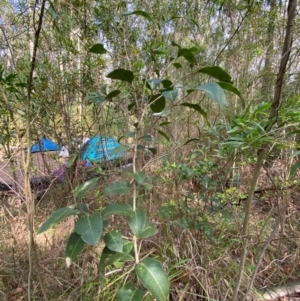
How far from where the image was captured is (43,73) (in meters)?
1.44

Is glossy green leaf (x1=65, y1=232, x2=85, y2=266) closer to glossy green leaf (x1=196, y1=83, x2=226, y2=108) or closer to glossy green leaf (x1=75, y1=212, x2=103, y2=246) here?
glossy green leaf (x1=75, y1=212, x2=103, y2=246)

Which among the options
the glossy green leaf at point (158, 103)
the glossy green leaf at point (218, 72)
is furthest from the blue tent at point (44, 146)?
the glossy green leaf at point (218, 72)

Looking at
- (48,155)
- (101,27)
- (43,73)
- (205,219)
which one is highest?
(101,27)

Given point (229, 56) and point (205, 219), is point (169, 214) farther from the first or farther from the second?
point (229, 56)

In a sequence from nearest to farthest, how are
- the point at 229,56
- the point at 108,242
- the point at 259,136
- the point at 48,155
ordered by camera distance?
the point at 108,242
the point at 259,136
the point at 48,155
the point at 229,56

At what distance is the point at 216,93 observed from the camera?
526mm

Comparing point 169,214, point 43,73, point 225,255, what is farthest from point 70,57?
point 225,255

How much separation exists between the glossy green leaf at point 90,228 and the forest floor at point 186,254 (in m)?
0.53

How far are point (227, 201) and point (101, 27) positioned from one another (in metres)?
1.34

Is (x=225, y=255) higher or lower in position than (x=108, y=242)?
lower

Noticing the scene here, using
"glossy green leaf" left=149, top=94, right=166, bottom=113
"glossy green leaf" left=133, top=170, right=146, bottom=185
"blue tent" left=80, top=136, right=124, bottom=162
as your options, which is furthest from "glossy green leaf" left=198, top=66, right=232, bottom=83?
"blue tent" left=80, top=136, right=124, bottom=162

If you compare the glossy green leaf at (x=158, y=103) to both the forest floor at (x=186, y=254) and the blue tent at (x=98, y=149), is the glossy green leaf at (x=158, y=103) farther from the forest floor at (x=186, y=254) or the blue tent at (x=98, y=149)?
the blue tent at (x=98, y=149)

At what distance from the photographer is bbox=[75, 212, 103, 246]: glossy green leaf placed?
49 centimetres

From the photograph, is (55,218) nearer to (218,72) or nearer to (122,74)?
(122,74)
